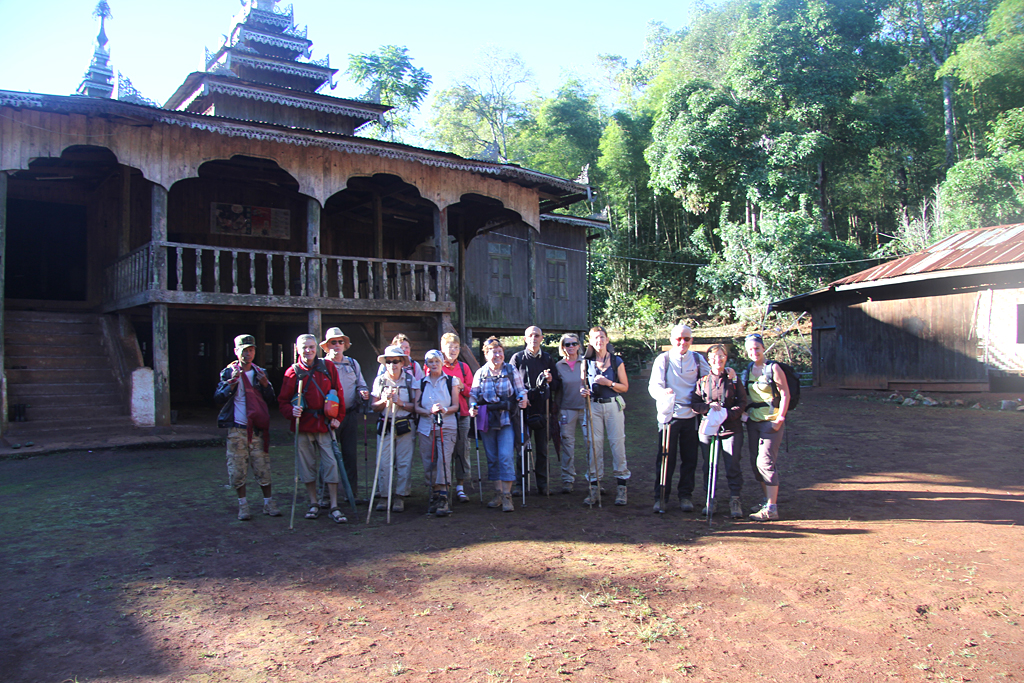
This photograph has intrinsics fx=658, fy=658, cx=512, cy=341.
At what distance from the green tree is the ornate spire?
61.1ft

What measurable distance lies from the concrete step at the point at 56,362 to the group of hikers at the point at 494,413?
7411 millimetres

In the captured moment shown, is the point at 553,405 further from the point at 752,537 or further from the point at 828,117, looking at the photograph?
the point at 828,117

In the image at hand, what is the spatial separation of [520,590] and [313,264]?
928cm

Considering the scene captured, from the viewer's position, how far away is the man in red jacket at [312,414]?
605cm

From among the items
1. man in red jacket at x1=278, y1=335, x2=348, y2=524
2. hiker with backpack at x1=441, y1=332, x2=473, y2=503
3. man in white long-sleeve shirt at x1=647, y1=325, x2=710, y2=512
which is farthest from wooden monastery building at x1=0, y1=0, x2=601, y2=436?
man in white long-sleeve shirt at x1=647, y1=325, x2=710, y2=512

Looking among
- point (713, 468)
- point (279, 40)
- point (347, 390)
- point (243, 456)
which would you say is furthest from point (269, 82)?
point (713, 468)

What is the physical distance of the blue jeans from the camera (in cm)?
635

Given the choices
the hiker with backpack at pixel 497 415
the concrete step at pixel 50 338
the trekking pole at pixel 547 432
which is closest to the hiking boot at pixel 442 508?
the hiker with backpack at pixel 497 415

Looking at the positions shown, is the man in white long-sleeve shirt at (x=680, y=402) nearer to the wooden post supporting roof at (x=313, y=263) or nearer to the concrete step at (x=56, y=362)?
the wooden post supporting roof at (x=313, y=263)

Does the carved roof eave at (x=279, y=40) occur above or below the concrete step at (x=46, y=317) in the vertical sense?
above

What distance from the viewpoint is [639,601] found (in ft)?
13.7

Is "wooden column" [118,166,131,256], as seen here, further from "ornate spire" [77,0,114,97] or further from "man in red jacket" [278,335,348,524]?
"man in red jacket" [278,335,348,524]

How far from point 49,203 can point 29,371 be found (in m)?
4.69

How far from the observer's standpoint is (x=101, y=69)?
16.8m
